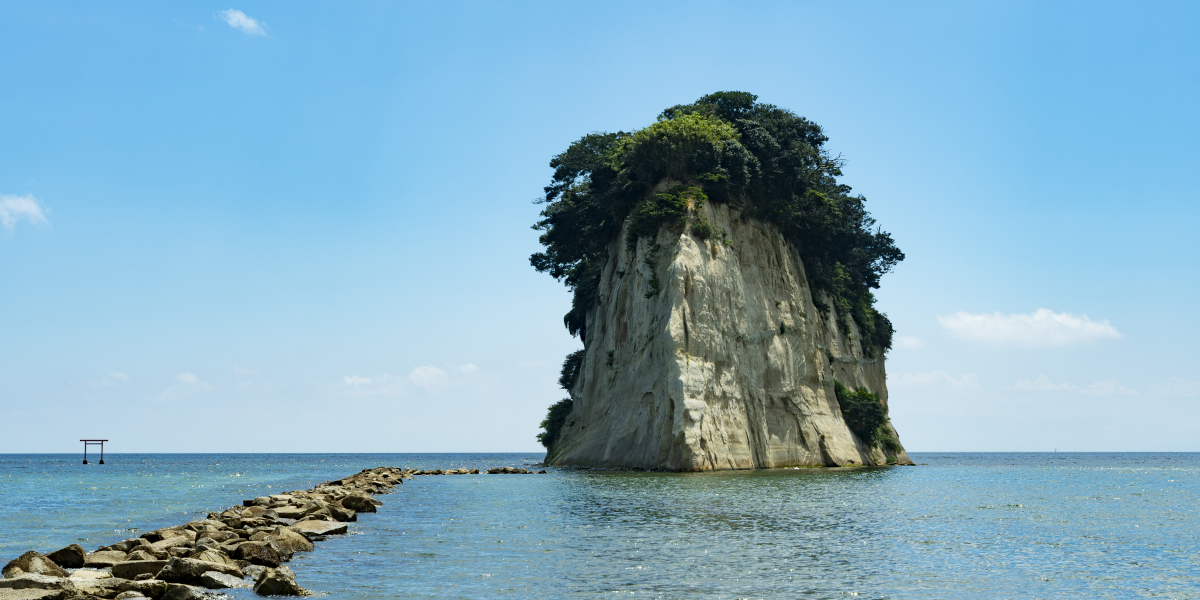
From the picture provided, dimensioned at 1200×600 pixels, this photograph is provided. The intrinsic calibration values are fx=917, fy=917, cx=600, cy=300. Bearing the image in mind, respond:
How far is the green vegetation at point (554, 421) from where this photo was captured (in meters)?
75.3

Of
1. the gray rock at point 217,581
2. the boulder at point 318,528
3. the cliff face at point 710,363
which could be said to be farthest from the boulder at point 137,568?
the cliff face at point 710,363

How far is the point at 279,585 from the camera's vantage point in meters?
16.1

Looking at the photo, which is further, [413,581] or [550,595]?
[413,581]

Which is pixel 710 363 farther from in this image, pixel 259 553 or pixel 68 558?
pixel 68 558

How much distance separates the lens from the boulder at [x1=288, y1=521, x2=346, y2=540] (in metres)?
24.4

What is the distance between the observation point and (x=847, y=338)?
246ft

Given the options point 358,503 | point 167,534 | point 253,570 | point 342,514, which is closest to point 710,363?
point 358,503

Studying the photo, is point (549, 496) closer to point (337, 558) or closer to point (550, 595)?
point (337, 558)

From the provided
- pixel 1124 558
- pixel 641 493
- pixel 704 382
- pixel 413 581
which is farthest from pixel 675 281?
pixel 413 581

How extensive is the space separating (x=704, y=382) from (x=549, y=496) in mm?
19819

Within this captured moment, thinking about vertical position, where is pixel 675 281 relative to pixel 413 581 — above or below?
above

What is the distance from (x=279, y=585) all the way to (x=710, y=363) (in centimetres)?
4401

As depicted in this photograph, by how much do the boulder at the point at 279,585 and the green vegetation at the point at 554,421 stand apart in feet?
192

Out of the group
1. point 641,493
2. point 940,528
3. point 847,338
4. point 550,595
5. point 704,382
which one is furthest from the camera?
point 847,338
